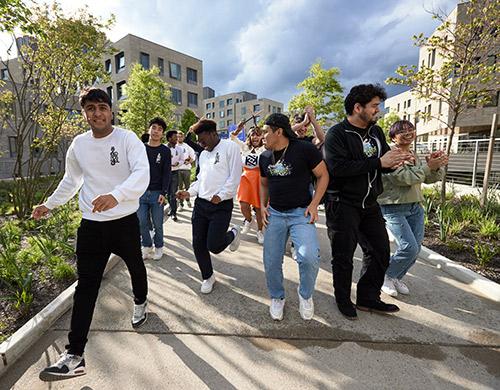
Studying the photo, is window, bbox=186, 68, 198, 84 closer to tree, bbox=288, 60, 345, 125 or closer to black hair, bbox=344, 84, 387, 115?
tree, bbox=288, 60, 345, 125

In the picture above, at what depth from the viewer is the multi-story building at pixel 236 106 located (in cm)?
6794

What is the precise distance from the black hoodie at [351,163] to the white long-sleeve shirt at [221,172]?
1098 mm

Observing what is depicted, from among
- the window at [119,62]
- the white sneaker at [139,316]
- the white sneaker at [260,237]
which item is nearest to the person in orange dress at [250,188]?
the white sneaker at [260,237]

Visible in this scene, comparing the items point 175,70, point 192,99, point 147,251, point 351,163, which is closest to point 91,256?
point 147,251

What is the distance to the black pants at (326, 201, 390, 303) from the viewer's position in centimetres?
267

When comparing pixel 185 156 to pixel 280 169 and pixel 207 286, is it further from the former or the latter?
pixel 280 169

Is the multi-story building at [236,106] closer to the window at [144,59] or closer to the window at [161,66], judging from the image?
the window at [161,66]

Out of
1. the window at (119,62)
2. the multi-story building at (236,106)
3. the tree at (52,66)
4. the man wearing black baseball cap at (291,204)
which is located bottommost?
the man wearing black baseball cap at (291,204)

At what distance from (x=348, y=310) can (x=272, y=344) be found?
870 mm

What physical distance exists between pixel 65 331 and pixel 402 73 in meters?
7.20

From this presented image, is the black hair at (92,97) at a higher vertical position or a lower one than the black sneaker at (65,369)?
higher

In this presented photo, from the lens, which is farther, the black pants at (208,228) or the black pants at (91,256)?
the black pants at (208,228)

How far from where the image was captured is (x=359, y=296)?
2.96 meters

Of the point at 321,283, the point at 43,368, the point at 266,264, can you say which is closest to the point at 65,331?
the point at 43,368
